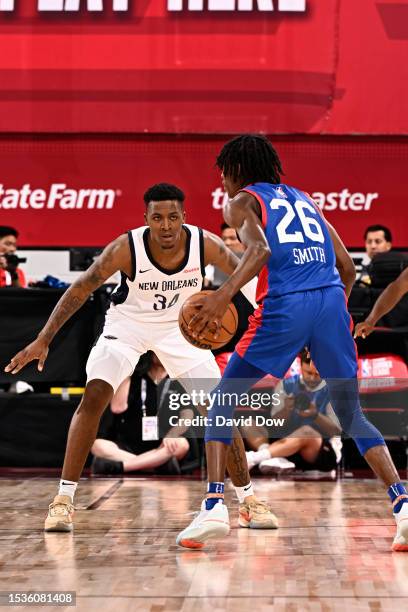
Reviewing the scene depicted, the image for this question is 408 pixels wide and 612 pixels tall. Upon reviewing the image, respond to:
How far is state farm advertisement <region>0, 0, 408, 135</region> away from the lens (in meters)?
9.70

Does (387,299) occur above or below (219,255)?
below

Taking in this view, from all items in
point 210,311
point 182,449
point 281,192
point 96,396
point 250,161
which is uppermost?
point 250,161

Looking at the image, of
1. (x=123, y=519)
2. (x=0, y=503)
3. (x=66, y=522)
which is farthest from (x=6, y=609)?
(x=0, y=503)

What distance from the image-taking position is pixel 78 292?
18.6 feet

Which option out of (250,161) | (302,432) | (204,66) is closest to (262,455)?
(302,432)

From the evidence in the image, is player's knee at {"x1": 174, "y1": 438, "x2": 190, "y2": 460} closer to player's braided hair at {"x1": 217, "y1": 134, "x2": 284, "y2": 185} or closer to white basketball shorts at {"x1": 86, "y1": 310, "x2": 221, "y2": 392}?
white basketball shorts at {"x1": 86, "y1": 310, "x2": 221, "y2": 392}

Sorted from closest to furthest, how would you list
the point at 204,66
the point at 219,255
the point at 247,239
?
the point at 247,239 → the point at 219,255 → the point at 204,66

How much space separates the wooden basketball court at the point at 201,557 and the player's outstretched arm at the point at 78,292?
921 mm

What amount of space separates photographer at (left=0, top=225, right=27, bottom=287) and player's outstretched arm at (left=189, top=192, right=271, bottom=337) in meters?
4.37

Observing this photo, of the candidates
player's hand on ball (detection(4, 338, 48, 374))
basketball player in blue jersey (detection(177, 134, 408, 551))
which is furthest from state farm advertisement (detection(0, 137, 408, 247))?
basketball player in blue jersey (detection(177, 134, 408, 551))

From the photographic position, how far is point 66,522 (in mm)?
5535

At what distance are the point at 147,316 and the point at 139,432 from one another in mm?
2592

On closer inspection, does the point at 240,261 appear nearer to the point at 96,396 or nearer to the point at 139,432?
the point at 96,396

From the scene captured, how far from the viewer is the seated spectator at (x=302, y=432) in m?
8.36
